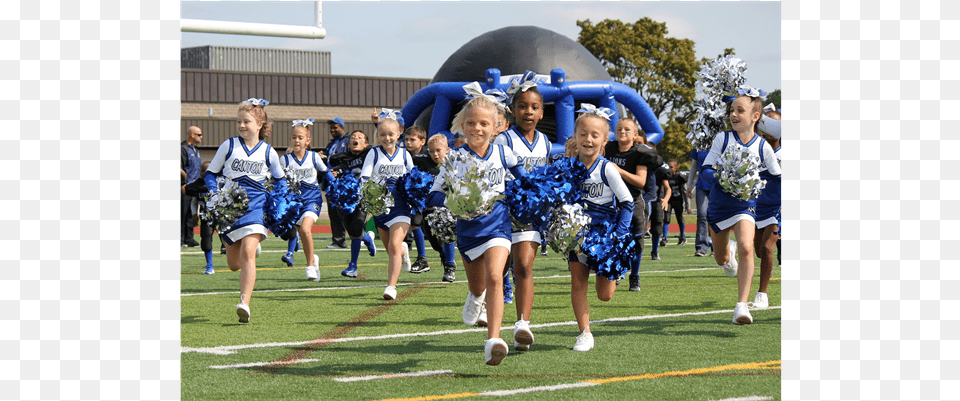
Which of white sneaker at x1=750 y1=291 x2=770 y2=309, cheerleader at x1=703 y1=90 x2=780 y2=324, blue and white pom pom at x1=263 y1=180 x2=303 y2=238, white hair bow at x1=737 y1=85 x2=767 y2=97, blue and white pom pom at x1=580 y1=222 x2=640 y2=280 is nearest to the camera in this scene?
blue and white pom pom at x1=580 y1=222 x2=640 y2=280

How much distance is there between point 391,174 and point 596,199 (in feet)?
11.5

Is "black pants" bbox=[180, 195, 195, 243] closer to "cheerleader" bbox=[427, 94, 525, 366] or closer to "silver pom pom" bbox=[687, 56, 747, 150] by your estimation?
"silver pom pom" bbox=[687, 56, 747, 150]

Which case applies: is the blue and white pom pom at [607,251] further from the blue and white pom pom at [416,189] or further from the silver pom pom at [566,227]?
the blue and white pom pom at [416,189]

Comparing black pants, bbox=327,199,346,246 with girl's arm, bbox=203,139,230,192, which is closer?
girl's arm, bbox=203,139,230,192

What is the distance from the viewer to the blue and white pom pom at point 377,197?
8.79 metres

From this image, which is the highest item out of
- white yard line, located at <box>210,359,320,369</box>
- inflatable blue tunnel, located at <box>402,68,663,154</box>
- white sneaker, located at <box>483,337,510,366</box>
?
inflatable blue tunnel, located at <box>402,68,663,154</box>

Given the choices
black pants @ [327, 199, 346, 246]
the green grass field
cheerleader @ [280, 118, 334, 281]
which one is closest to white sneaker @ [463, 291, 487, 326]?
the green grass field

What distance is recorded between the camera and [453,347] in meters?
6.18

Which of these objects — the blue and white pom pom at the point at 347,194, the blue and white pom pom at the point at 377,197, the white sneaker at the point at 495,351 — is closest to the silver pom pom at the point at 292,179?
the blue and white pom pom at the point at 347,194

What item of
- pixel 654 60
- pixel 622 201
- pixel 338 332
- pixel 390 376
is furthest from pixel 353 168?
pixel 654 60

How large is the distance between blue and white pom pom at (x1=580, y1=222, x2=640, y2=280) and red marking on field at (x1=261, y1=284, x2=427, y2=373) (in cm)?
178

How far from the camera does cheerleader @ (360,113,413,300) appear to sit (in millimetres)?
8961

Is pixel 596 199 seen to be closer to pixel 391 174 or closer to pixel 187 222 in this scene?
pixel 391 174
